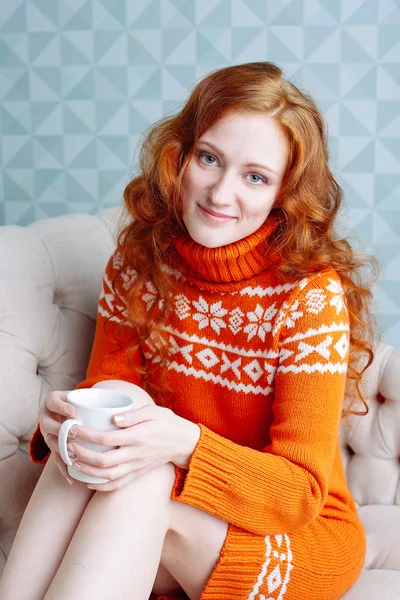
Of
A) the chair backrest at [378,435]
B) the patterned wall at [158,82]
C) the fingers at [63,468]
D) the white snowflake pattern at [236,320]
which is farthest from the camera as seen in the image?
the patterned wall at [158,82]

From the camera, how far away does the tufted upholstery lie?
139cm

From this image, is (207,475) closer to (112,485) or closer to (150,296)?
(112,485)

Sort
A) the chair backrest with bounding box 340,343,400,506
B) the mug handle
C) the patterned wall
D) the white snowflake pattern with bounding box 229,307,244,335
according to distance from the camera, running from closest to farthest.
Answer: the mug handle → the white snowflake pattern with bounding box 229,307,244,335 → the chair backrest with bounding box 340,343,400,506 → the patterned wall

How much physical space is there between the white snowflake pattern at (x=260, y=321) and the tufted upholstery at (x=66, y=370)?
397 millimetres

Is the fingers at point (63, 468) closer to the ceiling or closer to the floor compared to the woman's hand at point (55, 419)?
closer to the floor

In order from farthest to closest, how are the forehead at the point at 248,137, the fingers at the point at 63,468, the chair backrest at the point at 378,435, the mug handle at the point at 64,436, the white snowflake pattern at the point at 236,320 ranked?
1. the chair backrest at the point at 378,435
2. the white snowflake pattern at the point at 236,320
3. the forehead at the point at 248,137
4. the fingers at the point at 63,468
5. the mug handle at the point at 64,436

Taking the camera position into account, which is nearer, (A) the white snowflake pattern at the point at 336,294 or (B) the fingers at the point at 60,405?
(B) the fingers at the point at 60,405

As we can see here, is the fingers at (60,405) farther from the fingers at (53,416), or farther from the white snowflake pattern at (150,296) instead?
the white snowflake pattern at (150,296)

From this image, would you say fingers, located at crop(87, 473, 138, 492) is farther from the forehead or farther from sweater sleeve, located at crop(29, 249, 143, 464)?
the forehead

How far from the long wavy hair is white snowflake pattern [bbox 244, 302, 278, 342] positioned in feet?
0.22

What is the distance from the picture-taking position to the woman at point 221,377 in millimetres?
1101

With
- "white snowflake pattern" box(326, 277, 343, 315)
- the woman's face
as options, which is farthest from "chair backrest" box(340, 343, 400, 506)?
the woman's face

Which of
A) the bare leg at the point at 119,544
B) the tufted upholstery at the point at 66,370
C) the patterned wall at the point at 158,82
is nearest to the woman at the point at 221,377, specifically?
the bare leg at the point at 119,544

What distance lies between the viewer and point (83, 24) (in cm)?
192
